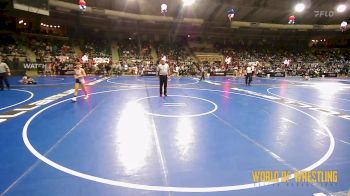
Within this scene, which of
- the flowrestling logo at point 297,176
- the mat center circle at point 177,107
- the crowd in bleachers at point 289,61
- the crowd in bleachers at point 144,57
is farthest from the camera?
the crowd in bleachers at point 289,61

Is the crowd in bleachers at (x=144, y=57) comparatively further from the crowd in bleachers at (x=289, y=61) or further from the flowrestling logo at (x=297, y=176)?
the flowrestling logo at (x=297, y=176)

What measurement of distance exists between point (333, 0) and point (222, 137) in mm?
39977

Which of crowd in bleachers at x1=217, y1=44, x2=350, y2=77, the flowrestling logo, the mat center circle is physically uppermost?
crowd in bleachers at x1=217, y1=44, x2=350, y2=77

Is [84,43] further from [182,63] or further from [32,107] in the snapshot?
[32,107]

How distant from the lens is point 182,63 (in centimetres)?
3781

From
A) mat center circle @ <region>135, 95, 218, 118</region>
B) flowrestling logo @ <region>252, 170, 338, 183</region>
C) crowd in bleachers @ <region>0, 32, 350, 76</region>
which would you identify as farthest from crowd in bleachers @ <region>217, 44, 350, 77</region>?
flowrestling logo @ <region>252, 170, 338, 183</region>

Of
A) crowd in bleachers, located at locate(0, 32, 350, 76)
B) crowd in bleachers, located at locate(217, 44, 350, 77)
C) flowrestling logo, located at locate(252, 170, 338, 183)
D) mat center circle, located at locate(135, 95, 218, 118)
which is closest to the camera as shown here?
flowrestling logo, located at locate(252, 170, 338, 183)

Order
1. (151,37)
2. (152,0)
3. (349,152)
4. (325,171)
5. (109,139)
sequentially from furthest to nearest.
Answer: (151,37), (152,0), (109,139), (349,152), (325,171)

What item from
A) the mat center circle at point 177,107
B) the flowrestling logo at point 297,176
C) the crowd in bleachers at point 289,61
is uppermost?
the crowd in bleachers at point 289,61

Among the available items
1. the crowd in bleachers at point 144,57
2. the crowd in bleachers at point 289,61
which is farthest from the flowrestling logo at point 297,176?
the crowd in bleachers at point 289,61

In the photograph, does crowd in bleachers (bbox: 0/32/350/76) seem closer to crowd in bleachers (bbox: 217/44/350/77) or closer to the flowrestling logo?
crowd in bleachers (bbox: 217/44/350/77)

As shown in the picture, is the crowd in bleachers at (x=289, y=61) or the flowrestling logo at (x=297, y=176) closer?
the flowrestling logo at (x=297, y=176)

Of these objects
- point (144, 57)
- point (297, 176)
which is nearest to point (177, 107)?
point (297, 176)

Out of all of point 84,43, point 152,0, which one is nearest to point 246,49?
point 152,0
